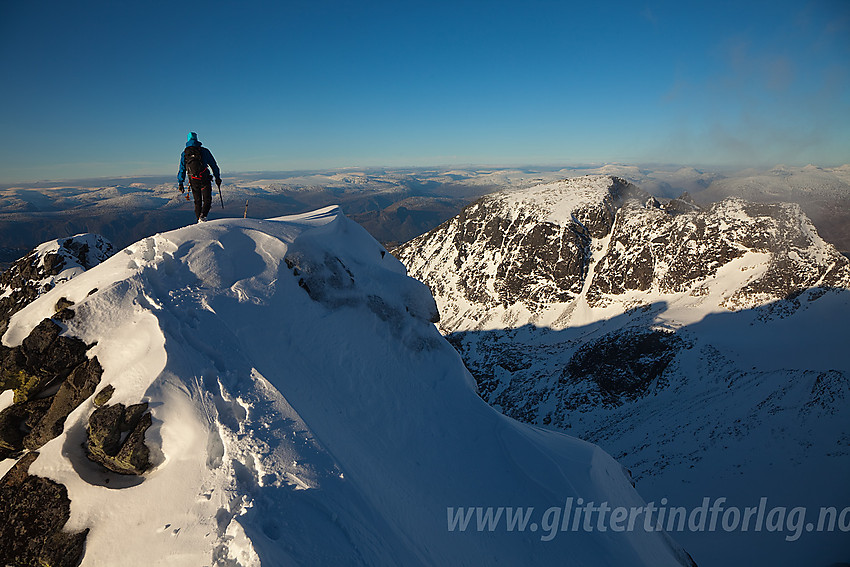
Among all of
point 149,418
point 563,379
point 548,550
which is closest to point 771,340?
point 563,379

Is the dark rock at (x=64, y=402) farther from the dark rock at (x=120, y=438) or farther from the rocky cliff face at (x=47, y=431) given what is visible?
the dark rock at (x=120, y=438)

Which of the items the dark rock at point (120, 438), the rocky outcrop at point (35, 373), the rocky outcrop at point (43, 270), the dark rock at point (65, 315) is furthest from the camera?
the rocky outcrop at point (43, 270)

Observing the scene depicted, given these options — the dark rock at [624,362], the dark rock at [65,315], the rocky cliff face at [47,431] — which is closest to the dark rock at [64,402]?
the rocky cliff face at [47,431]

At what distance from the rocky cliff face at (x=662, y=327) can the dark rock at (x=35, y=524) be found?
39.5 meters

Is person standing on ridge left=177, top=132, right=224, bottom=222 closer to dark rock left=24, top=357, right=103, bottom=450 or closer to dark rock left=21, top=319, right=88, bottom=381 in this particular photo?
dark rock left=21, top=319, right=88, bottom=381

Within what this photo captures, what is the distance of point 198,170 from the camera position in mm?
14695

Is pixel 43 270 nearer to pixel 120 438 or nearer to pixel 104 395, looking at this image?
pixel 104 395

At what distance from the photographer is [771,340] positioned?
54.7m

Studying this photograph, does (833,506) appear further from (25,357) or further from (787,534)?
(25,357)

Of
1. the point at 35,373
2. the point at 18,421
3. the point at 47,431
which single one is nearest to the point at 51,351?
the point at 35,373

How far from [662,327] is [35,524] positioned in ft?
252

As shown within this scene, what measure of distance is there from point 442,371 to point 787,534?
34.8 meters

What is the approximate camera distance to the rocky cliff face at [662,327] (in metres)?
37.8

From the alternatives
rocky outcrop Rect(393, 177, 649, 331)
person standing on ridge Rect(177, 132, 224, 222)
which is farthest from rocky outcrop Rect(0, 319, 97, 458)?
rocky outcrop Rect(393, 177, 649, 331)
